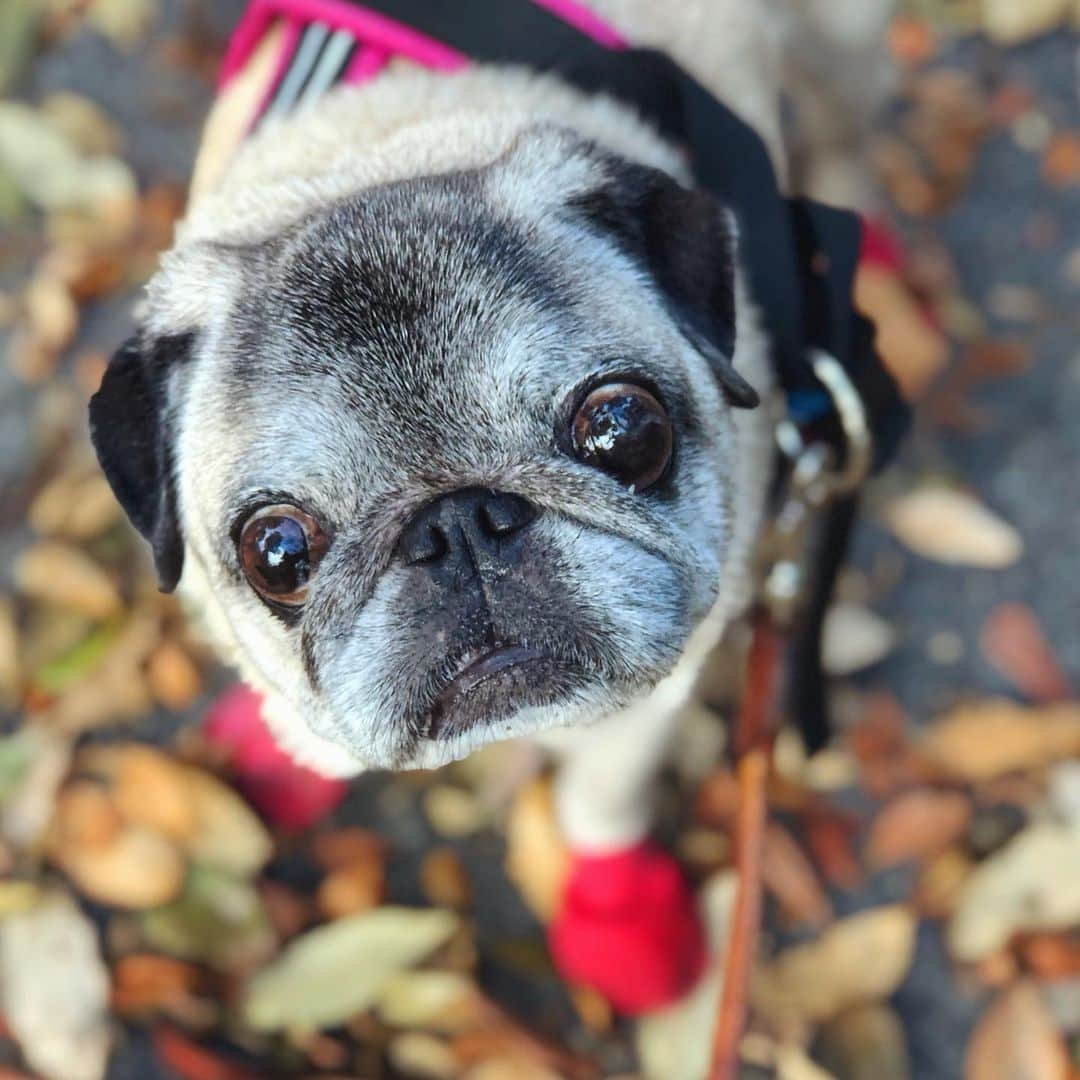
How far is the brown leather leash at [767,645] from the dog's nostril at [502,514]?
76 cm

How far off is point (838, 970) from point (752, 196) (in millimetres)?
1669

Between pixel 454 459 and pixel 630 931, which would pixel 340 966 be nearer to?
pixel 630 931

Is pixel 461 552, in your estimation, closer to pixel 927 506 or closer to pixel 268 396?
pixel 268 396

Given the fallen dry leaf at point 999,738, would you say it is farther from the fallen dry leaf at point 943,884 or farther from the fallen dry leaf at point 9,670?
the fallen dry leaf at point 9,670

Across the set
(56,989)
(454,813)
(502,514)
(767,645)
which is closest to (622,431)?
(502,514)

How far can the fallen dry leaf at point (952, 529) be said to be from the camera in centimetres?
289

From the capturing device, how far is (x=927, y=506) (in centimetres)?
296

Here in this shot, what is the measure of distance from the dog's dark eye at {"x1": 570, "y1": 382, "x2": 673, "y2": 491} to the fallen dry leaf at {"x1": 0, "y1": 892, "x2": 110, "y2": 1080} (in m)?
1.70

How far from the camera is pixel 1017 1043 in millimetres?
2324

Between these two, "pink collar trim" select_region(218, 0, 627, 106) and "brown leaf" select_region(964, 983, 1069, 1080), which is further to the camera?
"brown leaf" select_region(964, 983, 1069, 1080)

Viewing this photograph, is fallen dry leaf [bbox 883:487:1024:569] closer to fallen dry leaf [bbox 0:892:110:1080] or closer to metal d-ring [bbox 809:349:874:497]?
metal d-ring [bbox 809:349:874:497]

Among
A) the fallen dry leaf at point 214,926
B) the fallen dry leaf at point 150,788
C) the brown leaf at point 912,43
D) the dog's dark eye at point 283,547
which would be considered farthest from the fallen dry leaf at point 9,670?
the brown leaf at point 912,43

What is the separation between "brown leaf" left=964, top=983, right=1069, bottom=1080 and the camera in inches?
89.6

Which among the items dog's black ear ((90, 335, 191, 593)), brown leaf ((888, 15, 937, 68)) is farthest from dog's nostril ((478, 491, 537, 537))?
brown leaf ((888, 15, 937, 68))
